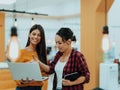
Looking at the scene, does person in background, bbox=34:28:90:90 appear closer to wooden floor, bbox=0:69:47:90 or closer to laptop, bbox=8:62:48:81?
laptop, bbox=8:62:48:81

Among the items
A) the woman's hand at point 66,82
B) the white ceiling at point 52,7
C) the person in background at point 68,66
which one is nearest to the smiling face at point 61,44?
the person in background at point 68,66

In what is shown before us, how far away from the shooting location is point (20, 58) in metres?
3.22

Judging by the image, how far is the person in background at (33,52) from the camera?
319cm

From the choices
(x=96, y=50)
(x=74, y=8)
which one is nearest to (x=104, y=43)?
(x=96, y=50)

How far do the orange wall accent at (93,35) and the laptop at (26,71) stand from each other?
7.89 feet

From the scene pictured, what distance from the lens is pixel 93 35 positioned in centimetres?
525

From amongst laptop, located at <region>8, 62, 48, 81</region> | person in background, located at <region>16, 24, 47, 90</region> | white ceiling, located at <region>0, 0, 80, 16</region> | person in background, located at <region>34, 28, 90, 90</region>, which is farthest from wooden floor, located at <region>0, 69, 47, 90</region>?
white ceiling, located at <region>0, 0, 80, 16</region>

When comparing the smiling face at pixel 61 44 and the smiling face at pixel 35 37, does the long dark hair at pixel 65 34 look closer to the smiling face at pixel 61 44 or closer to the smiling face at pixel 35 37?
the smiling face at pixel 61 44

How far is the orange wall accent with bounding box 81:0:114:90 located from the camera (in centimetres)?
523

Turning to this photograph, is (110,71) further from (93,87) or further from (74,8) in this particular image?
(74,8)

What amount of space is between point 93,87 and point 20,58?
8.24 ft

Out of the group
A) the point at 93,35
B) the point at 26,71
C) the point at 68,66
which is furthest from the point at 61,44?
the point at 93,35

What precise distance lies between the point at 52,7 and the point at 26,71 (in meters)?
10.6

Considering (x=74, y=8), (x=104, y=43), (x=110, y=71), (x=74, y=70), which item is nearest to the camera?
(x=74, y=70)
